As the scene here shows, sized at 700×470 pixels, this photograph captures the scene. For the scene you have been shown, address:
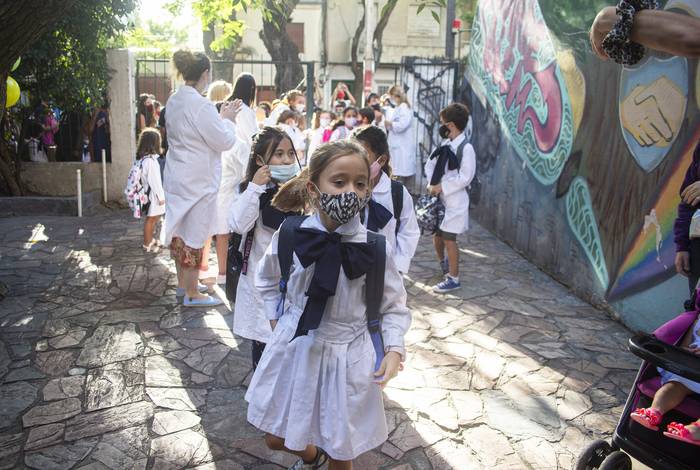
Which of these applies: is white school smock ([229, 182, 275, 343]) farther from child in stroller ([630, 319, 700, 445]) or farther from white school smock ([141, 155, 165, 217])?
white school smock ([141, 155, 165, 217])

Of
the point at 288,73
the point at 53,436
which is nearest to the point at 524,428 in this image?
the point at 53,436

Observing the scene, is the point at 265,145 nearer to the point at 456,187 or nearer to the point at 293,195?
the point at 293,195

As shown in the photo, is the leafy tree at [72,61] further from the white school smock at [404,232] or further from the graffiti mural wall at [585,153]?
the white school smock at [404,232]

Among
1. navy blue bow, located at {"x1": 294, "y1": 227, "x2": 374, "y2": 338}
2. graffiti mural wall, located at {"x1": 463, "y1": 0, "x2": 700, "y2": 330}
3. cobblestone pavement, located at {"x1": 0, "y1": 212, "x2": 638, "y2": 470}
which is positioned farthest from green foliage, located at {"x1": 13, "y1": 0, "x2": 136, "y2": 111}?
navy blue bow, located at {"x1": 294, "y1": 227, "x2": 374, "y2": 338}

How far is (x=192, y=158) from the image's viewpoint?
5746mm

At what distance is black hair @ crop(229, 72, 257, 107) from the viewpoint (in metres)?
6.50

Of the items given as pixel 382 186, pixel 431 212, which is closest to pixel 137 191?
pixel 431 212

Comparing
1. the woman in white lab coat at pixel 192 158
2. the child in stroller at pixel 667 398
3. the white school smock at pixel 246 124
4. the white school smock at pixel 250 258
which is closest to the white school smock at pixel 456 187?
the white school smock at pixel 246 124

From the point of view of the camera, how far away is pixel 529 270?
26.2 feet

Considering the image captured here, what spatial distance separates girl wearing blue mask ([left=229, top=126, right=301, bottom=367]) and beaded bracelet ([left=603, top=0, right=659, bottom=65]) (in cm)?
247

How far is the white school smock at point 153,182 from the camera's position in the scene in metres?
8.02

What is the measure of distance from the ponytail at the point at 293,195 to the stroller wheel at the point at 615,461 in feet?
6.05

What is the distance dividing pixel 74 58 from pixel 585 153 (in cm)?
816

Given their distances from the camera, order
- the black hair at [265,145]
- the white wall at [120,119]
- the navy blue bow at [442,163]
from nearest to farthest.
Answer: the black hair at [265,145], the navy blue bow at [442,163], the white wall at [120,119]
